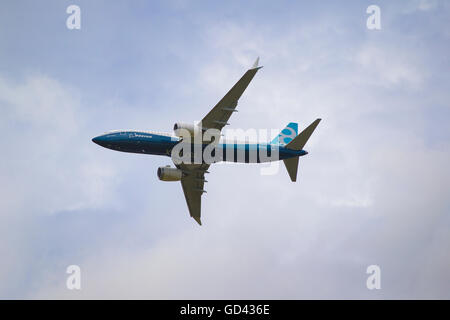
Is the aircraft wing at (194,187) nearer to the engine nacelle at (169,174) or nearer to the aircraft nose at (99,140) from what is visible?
the engine nacelle at (169,174)

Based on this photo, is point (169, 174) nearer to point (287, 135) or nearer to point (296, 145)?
point (287, 135)

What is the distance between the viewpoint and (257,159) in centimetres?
6938

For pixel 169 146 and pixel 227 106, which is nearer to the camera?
pixel 227 106

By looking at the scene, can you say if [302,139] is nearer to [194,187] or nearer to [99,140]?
[194,187]

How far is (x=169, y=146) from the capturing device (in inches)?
2645

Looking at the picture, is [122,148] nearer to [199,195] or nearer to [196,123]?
[196,123]

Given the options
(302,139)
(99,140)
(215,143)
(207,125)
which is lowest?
(215,143)

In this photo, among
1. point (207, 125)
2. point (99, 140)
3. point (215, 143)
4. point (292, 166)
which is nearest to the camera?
point (99, 140)

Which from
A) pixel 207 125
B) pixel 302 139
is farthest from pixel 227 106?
pixel 302 139

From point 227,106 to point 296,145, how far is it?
1124cm

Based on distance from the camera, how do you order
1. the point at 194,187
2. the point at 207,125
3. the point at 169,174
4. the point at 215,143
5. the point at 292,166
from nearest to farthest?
1. the point at 207,125
2. the point at 215,143
3. the point at 292,166
4. the point at 169,174
5. the point at 194,187

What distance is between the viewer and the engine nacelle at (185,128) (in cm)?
6600

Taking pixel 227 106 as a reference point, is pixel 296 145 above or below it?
below
